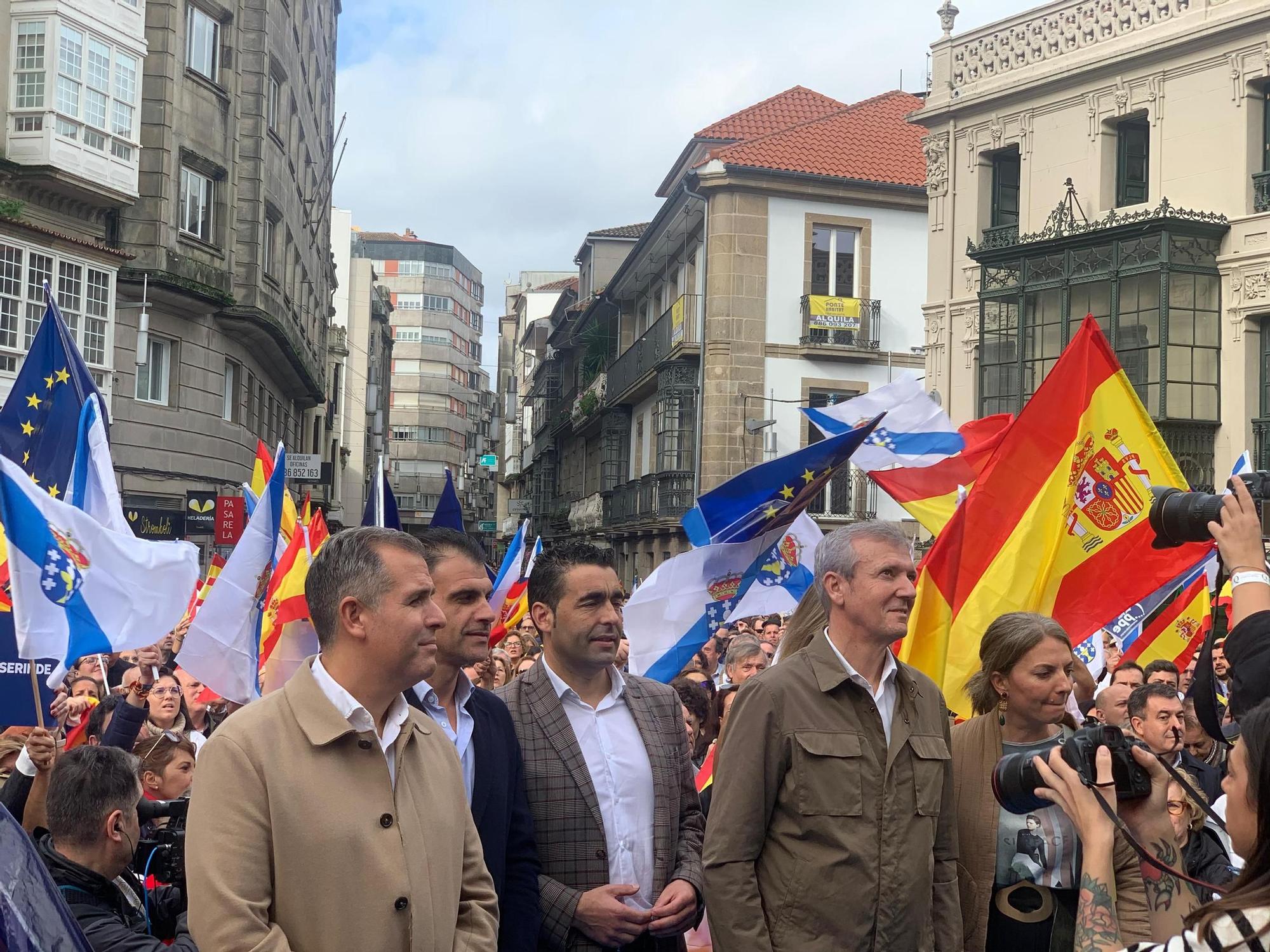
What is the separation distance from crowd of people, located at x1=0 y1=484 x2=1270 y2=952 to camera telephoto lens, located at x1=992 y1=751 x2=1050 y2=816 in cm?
2

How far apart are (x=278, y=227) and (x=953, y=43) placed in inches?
649

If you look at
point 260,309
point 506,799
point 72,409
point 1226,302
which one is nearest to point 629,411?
point 260,309

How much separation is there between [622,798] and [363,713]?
4.47 ft

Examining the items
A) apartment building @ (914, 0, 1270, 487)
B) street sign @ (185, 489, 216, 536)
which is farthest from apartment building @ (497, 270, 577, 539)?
apartment building @ (914, 0, 1270, 487)

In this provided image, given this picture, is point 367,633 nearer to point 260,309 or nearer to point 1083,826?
point 1083,826

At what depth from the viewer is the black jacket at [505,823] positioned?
4008mm

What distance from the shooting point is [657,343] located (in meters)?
38.0

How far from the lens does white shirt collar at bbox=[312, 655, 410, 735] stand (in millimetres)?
3232

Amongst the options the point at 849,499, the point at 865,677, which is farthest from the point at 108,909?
the point at 849,499

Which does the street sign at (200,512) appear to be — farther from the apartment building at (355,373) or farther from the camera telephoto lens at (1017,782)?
the apartment building at (355,373)

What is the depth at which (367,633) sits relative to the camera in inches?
132

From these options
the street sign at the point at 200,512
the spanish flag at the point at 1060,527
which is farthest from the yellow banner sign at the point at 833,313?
the spanish flag at the point at 1060,527

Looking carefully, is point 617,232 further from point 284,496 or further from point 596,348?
point 284,496

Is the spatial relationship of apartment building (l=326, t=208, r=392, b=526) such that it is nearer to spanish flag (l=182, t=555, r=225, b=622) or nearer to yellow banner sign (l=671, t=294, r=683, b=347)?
yellow banner sign (l=671, t=294, r=683, b=347)
